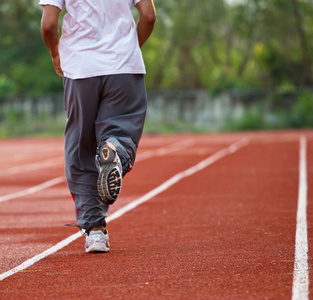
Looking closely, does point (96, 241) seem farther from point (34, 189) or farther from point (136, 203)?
point (34, 189)

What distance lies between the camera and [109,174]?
15.4ft

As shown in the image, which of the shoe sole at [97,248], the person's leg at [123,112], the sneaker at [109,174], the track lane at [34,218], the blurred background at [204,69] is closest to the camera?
the sneaker at [109,174]

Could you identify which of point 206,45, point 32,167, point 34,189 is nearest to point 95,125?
point 34,189

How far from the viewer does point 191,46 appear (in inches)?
1892

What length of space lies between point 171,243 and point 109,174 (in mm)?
1248

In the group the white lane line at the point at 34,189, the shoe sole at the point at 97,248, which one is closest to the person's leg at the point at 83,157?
the shoe sole at the point at 97,248

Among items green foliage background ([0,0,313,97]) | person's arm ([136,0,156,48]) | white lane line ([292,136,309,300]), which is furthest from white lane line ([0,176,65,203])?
green foliage background ([0,0,313,97])

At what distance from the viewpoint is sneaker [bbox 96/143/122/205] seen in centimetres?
466

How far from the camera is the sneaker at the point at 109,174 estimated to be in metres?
4.66

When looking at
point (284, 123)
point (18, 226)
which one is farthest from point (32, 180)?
point (284, 123)

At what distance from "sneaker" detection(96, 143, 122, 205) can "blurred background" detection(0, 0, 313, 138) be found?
34259 millimetres

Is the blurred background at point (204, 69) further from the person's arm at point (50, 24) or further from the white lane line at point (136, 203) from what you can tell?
the person's arm at point (50, 24)

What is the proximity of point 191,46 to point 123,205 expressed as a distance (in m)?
39.5

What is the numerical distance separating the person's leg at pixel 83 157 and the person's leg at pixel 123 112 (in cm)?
7
